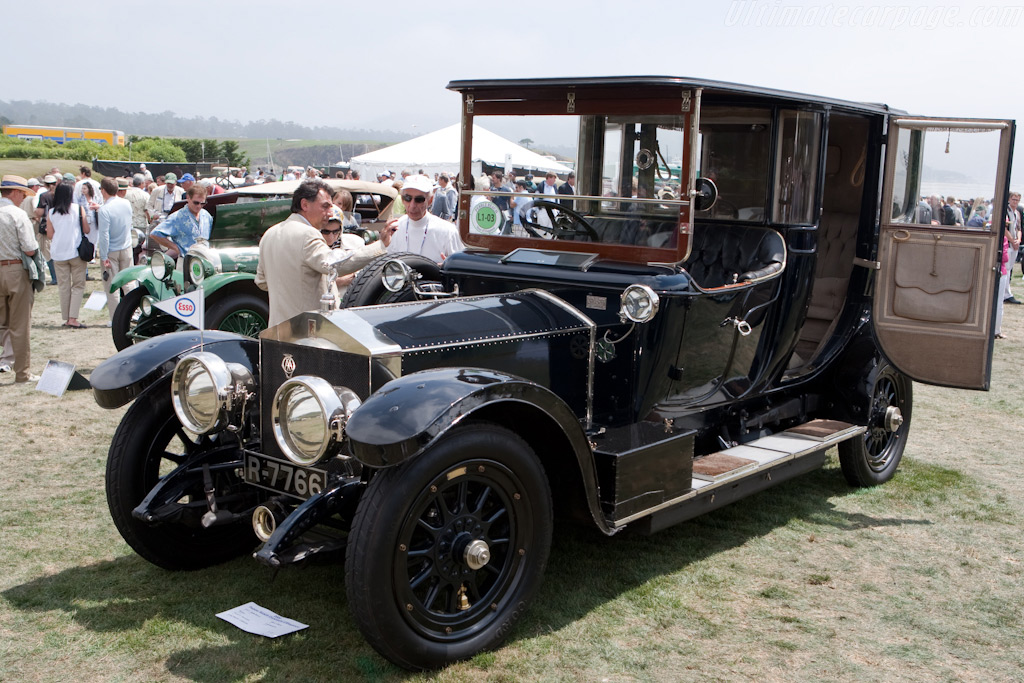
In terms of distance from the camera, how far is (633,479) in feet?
12.6

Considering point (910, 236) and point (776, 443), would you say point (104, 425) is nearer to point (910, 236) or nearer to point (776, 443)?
point (776, 443)

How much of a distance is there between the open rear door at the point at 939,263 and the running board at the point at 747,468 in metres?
0.60

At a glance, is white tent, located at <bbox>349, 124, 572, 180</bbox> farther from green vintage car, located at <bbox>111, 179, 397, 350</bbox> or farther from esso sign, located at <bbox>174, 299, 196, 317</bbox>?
esso sign, located at <bbox>174, 299, 196, 317</bbox>

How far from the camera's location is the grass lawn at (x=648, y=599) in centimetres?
342

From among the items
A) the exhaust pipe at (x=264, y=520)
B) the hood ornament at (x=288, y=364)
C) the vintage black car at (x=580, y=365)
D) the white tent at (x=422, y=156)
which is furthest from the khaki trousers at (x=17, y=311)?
the white tent at (x=422, y=156)

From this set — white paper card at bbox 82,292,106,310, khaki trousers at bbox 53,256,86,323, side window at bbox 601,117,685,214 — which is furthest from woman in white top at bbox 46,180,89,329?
side window at bbox 601,117,685,214

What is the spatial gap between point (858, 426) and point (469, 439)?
318 cm

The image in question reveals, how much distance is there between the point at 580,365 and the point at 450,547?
1210 millimetres

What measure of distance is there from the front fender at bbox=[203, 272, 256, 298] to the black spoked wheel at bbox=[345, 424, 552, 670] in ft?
17.8

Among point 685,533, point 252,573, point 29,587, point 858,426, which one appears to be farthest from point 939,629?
point 29,587

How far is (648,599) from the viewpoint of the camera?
4023 mm

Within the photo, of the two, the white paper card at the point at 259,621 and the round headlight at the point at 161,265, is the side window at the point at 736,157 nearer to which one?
the white paper card at the point at 259,621

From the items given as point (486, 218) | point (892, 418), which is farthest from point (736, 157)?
point (892, 418)

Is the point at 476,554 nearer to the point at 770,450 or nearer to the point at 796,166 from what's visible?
the point at 770,450
